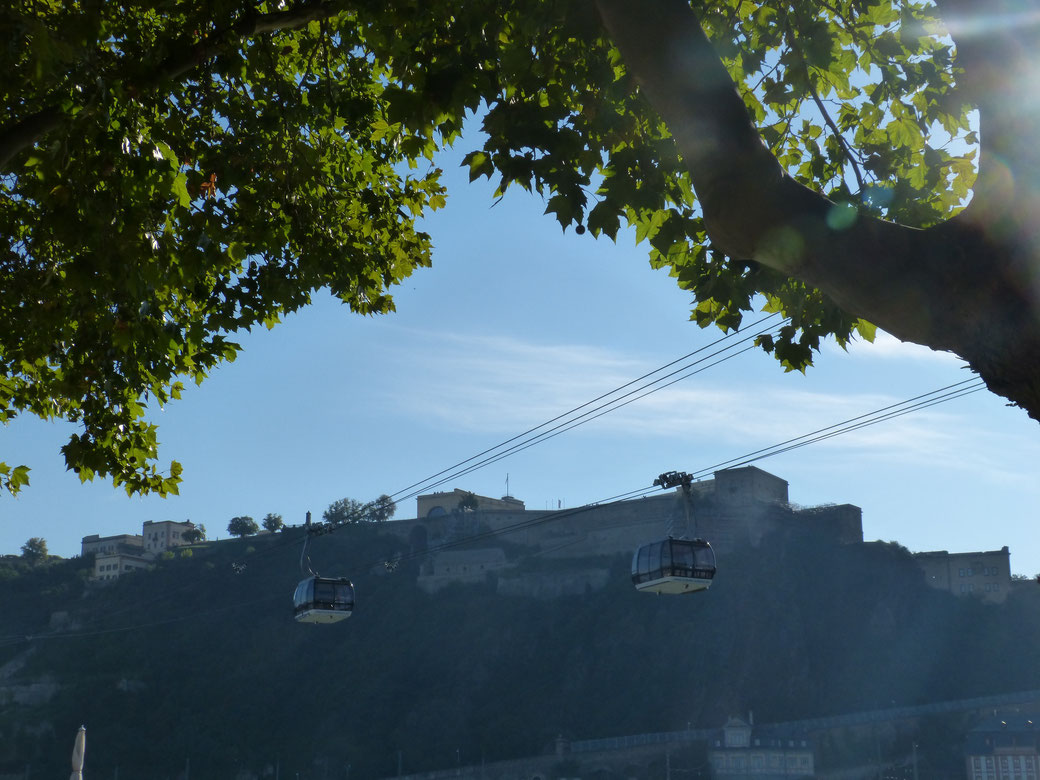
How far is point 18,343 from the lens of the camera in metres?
7.54

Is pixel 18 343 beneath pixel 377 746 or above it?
above

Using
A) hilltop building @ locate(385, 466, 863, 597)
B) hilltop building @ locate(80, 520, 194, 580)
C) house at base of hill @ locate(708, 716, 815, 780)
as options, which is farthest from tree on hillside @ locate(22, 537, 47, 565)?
house at base of hill @ locate(708, 716, 815, 780)

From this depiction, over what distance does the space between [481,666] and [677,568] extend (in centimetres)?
6561

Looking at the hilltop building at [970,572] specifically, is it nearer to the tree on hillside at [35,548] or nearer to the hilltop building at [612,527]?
the hilltop building at [612,527]

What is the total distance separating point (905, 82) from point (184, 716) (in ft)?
266

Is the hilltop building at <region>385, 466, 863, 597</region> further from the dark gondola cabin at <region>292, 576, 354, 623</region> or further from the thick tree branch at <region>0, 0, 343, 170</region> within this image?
the thick tree branch at <region>0, 0, 343, 170</region>

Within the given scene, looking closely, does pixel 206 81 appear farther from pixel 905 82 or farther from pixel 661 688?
pixel 661 688

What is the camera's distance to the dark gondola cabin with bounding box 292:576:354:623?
815 inches

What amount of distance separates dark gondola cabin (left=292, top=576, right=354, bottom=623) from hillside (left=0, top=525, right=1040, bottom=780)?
55.1 m

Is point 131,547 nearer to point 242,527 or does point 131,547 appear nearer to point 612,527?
point 242,527

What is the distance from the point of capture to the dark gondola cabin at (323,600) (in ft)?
67.9

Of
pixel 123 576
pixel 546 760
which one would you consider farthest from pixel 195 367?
pixel 123 576

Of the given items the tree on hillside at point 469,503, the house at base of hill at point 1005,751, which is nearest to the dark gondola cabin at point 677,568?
the house at base of hill at point 1005,751

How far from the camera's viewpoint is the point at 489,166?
494 centimetres
